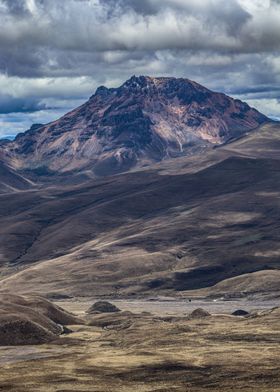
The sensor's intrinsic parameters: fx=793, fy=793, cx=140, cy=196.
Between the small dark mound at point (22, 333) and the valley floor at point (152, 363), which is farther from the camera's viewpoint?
the small dark mound at point (22, 333)

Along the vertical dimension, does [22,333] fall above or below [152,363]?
below

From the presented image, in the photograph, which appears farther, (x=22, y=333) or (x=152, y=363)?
(x=22, y=333)

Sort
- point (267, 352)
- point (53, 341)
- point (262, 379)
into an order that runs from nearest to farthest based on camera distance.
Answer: point (262, 379), point (267, 352), point (53, 341)

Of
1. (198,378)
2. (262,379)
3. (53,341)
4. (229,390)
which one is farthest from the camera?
(53,341)

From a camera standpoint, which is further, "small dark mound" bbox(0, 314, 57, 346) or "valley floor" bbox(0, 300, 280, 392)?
"small dark mound" bbox(0, 314, 57, 346)

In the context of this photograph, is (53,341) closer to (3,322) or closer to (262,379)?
(3,322)

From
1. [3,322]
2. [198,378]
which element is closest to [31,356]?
[3,322]

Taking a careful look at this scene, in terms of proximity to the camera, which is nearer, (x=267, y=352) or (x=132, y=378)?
(x=132, y=378)
